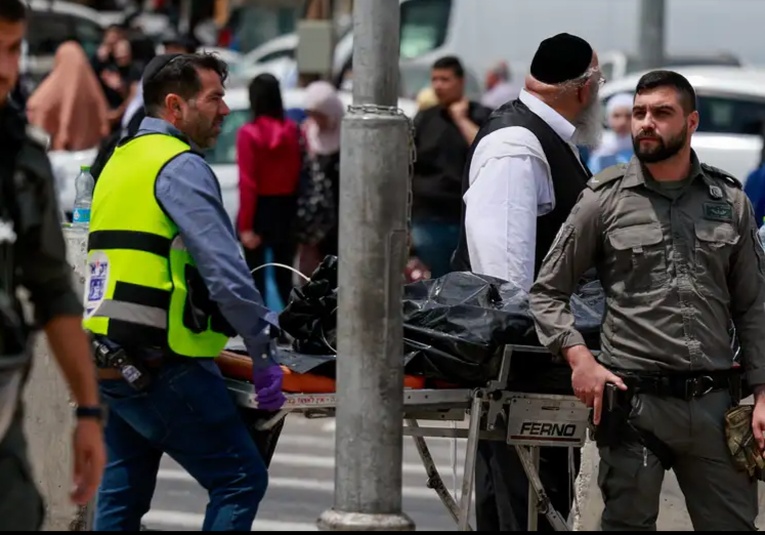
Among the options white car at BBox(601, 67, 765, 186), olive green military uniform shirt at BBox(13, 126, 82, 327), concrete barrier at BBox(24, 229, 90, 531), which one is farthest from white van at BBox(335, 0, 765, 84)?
olive green military uniform shirt at BBox(13, 126, 82, 327)

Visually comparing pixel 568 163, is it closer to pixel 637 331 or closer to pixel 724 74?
pixel 637 331

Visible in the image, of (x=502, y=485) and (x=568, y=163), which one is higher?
(x=568, y=163)

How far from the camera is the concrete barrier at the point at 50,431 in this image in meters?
7.30

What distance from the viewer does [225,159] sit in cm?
1583

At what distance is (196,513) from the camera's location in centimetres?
897

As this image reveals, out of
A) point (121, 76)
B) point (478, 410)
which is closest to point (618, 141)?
point (121, 76)

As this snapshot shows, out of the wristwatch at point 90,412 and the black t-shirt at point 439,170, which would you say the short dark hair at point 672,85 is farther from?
the black t-shirt at point 439,170

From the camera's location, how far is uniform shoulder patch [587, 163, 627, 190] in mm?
5797

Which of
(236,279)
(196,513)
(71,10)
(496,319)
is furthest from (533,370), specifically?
(71,10)

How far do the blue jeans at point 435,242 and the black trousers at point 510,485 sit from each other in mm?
5495

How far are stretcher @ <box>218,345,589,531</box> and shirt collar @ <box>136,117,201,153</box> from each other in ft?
2.61

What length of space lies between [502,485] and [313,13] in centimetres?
1609

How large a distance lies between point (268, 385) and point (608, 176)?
1242mm

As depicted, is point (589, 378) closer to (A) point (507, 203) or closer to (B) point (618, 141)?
(A) point (507, 203)
